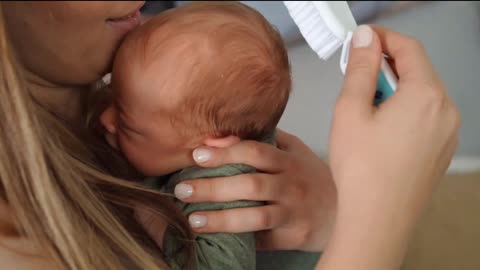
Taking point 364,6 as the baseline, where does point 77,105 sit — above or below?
above

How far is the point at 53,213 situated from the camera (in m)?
0.62

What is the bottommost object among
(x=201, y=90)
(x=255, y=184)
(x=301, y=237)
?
(x=301, y=237)

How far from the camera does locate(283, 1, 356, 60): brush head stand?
0.57 m

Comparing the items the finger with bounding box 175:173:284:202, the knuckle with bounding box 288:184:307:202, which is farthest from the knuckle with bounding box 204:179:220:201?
the knuckle with bounding box 288:184:307:202

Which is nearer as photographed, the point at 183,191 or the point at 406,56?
the point at 406,56

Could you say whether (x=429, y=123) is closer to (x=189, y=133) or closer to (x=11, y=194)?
(x=189, y=133)

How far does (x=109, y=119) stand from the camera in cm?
74

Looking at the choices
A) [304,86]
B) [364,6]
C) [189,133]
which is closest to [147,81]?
[189,133]

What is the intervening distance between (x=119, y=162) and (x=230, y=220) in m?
0.15

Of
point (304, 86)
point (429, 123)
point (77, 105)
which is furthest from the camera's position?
point (304, 86)

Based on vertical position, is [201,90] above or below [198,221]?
above

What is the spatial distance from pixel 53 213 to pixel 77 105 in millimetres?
184

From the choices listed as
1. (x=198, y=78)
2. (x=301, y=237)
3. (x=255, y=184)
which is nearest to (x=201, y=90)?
(x=198, y=78)

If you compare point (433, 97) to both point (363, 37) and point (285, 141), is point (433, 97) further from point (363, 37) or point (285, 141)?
point (285, 141)
